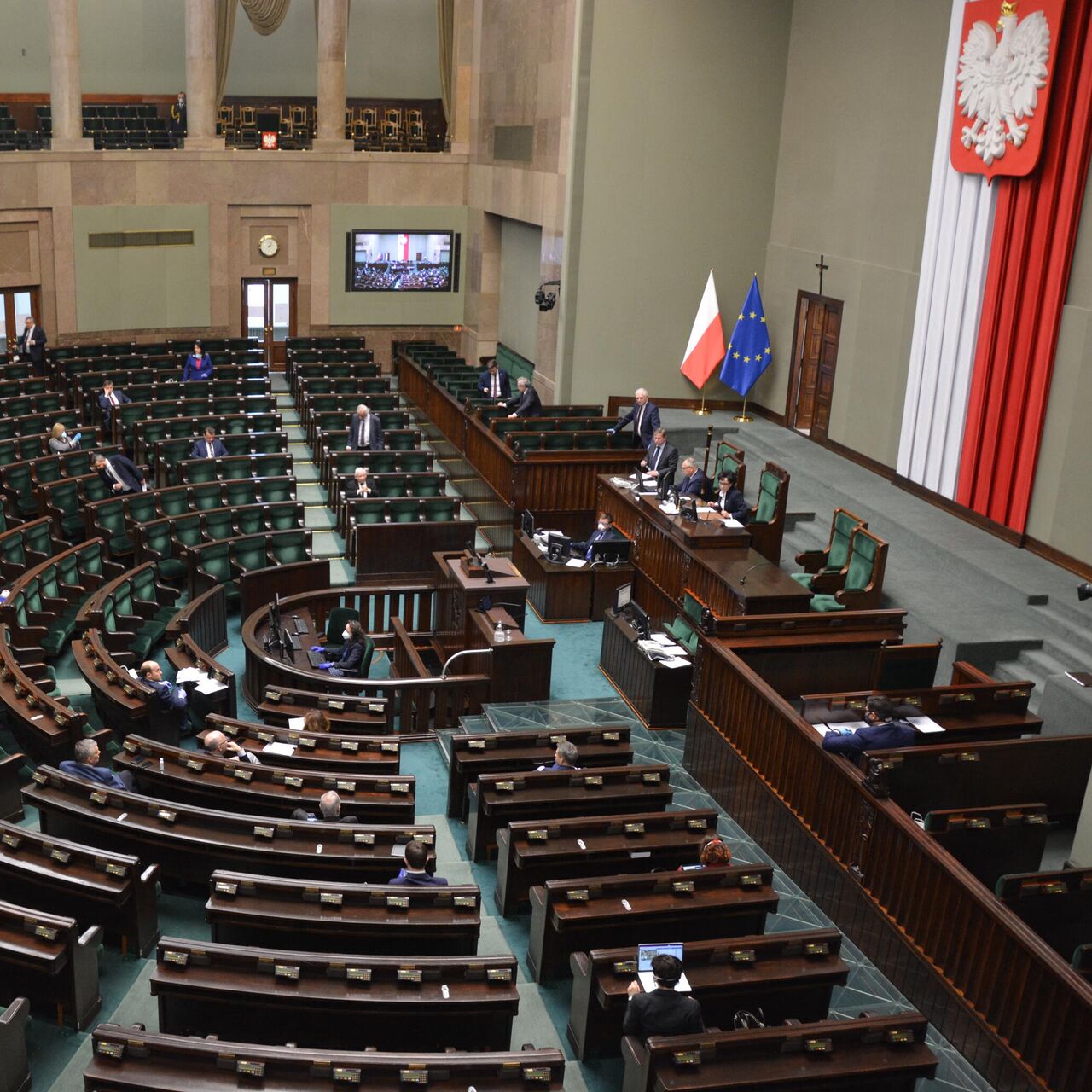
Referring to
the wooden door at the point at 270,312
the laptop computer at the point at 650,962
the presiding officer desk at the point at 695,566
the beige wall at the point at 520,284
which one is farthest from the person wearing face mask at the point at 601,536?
the wooden door at the point at 270,312

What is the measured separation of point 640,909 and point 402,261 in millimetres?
15242

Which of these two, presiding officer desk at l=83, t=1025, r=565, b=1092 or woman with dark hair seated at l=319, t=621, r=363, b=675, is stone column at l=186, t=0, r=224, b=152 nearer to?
woman with dark hair seated at l=319, t=621, r=363, b=675

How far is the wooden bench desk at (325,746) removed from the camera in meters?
6.77

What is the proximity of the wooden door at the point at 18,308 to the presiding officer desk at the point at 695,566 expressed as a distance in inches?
393

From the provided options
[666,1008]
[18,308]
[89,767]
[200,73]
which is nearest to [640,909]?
[666,1008]

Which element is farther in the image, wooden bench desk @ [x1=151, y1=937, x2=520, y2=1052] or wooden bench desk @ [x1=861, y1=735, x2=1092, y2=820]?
wooden bench desk @ [x1=861, y1=735, x2=1092, y2=820]

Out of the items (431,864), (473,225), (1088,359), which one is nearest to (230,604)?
(431,864)

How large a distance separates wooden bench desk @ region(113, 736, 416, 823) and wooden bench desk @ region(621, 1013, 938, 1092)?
2.08 m

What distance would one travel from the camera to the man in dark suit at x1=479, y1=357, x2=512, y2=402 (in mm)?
14484

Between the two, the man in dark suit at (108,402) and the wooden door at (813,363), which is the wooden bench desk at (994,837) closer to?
the wooden door at (813,363)

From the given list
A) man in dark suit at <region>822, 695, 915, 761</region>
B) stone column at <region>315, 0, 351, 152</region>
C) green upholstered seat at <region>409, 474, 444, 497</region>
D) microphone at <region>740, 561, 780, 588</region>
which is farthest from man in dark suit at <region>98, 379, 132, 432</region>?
man in dark suit at <region>822, 695, 915, 761</region>

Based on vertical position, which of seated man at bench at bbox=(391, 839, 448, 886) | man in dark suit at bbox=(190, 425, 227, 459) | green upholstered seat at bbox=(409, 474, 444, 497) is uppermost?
man in dark suit at bbox=(190, 425, 227, 459)

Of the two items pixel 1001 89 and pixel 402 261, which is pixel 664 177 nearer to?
pixel 1001 89

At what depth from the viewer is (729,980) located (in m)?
4.96
